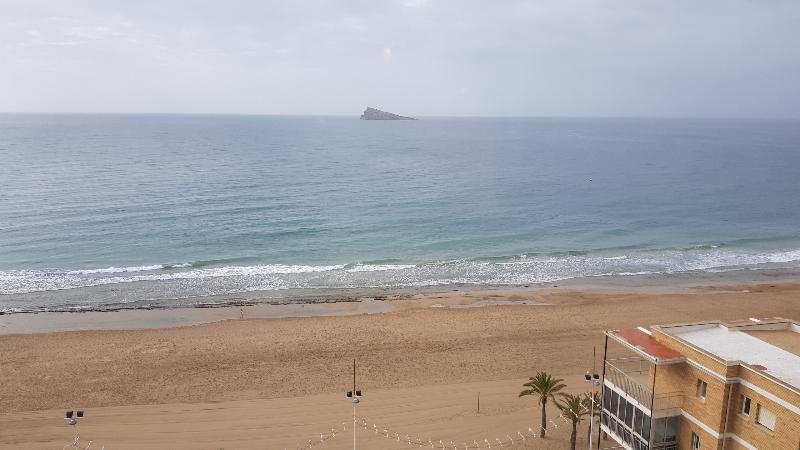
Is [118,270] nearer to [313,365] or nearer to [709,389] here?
[313,365]

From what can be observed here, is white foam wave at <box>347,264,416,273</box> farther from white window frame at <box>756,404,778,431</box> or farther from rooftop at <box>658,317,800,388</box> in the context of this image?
white window frame at <box>756,404,778,431</box>

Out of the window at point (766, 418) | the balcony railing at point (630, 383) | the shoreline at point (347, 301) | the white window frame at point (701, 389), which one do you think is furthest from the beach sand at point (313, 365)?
the window at point (766, 418)

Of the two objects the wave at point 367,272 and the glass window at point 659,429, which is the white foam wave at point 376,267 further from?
the glass window at point 659,429

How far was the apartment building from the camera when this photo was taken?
15.0 metres

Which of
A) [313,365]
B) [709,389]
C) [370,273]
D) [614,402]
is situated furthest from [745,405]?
[370,273]

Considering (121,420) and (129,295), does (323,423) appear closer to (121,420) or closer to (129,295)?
(121,420)

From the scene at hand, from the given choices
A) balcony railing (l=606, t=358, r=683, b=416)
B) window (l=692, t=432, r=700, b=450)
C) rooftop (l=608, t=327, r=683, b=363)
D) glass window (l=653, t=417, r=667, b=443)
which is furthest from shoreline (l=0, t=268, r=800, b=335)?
window (l=692, t=432, r=700, b=450)

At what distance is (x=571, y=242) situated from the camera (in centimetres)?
5850

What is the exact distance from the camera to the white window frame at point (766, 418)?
14.9 meters

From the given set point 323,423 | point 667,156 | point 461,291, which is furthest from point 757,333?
point 667,156

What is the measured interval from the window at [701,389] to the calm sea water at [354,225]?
3072 cm

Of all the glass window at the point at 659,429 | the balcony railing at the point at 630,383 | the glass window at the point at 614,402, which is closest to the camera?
the glass window at the point at 659,429

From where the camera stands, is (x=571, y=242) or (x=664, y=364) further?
(x=571, y=242)

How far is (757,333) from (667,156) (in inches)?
5422
